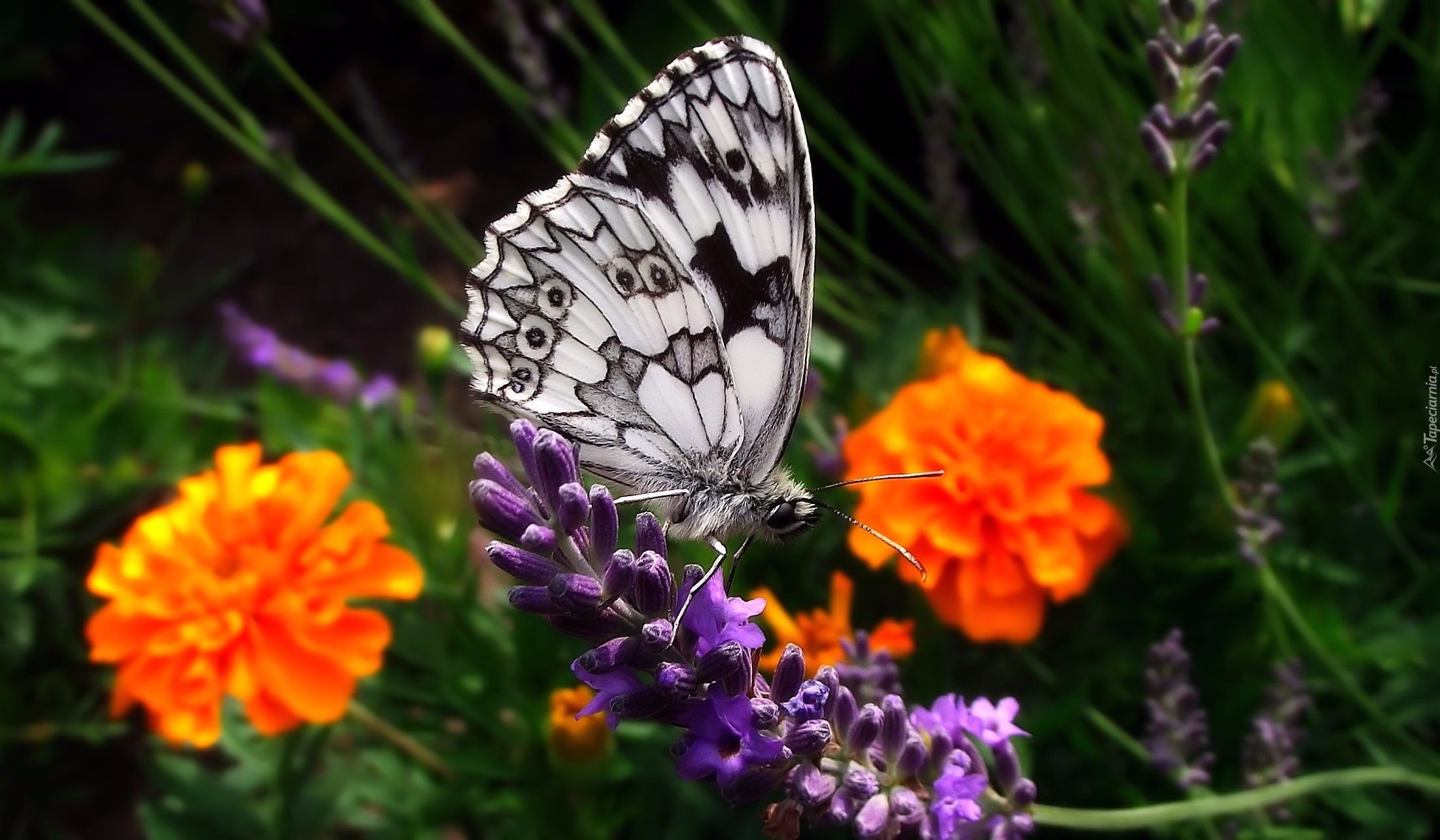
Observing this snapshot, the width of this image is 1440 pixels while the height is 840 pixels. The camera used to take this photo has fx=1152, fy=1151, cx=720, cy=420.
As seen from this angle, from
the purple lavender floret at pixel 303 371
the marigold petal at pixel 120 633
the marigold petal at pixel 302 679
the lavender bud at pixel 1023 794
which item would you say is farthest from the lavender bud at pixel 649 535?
the purple lavender floret at pixel 303 371

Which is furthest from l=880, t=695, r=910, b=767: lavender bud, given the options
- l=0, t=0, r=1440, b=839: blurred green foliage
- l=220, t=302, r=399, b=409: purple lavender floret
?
l=220, t=302, r=399, b=409: purple lavender floret

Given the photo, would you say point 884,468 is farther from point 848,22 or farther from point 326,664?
point 848,22

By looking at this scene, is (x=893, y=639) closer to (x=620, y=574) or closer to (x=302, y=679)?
Result: (x=620, y=574)

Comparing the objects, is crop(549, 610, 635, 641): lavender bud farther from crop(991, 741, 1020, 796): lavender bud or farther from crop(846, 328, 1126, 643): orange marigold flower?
crop(846, 328, 1126, 643): orange marigold flower

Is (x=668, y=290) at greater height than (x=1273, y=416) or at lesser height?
lesser

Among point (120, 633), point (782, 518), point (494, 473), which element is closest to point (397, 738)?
point (120, 633)

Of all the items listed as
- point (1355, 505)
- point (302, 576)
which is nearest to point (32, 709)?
point (302, 576)

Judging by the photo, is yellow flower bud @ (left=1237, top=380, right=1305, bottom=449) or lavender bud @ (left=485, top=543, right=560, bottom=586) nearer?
lavender bud @ (left=485, top=543, right=560, bottom=586)
